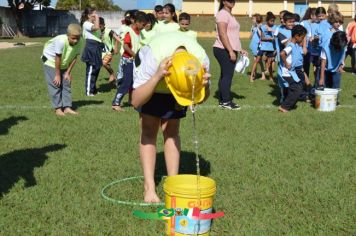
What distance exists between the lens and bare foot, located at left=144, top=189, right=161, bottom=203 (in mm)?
4469

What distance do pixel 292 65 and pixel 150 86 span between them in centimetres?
598

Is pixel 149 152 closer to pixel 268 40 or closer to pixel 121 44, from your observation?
pixel 121 44

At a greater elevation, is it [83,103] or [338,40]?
[338,40]

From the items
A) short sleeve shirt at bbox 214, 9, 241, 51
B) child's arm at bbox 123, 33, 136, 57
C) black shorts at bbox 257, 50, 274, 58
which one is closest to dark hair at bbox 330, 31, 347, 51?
short sleeve shirt at bbox 214, 9, 241, 51

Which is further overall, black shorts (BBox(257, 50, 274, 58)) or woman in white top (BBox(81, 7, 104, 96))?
black shorts (BBox(257, 50, 274, 58))

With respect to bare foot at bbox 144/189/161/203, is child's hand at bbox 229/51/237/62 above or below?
above

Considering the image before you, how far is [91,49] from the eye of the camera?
1098 cm

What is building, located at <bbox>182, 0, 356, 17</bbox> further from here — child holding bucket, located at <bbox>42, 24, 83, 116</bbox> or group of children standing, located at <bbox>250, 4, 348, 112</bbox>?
child holding bucket, located at <bbox>42, 24, 83, 116</bbox>

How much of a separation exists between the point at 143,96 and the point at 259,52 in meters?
10.3

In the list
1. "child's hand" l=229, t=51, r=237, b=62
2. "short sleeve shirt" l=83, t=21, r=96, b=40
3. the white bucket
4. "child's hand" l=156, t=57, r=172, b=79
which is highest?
"short sleeve shirt" l=83, t=21, r=96, b=40

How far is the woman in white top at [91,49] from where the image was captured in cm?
1094

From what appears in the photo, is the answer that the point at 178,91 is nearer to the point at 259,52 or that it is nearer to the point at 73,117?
the point at 73,117

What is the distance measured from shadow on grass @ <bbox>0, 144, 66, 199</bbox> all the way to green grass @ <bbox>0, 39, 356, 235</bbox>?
1cm

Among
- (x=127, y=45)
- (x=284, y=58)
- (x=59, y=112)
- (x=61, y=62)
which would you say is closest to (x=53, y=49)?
(x=61, y=62)
